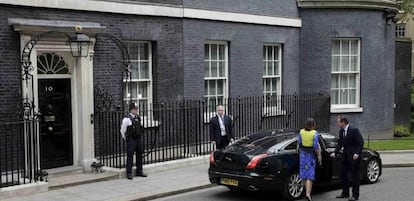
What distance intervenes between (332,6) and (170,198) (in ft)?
41.8

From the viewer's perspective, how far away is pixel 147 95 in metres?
15.5

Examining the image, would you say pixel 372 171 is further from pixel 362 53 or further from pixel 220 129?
pixel 362 53

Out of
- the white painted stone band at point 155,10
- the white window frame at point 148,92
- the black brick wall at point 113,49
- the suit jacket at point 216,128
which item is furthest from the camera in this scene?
the white window frame at point 148,92

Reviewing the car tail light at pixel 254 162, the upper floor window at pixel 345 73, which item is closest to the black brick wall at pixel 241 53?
the upper floor window at pixel 345 73

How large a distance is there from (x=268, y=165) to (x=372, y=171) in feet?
11.6

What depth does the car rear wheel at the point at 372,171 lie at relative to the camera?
12289 millimetres

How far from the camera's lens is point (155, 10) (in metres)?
15.1

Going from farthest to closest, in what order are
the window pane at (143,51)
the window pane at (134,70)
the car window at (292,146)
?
the window pane at (143,51) → the window pane at (134,70) → the car window at (292,146)

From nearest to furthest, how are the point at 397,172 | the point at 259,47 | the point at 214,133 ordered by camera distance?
the point at 214,133 → the point at 397,172 → the point at 259,47

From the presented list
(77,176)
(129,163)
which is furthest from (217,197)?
(77,176)

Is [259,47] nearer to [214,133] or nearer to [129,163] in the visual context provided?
[214,133]

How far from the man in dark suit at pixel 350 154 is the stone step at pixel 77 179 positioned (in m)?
5.18

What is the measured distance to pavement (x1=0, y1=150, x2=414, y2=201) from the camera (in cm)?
1062

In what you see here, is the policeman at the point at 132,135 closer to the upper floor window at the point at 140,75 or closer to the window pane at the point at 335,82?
the upper floor window at the point at 140,75
